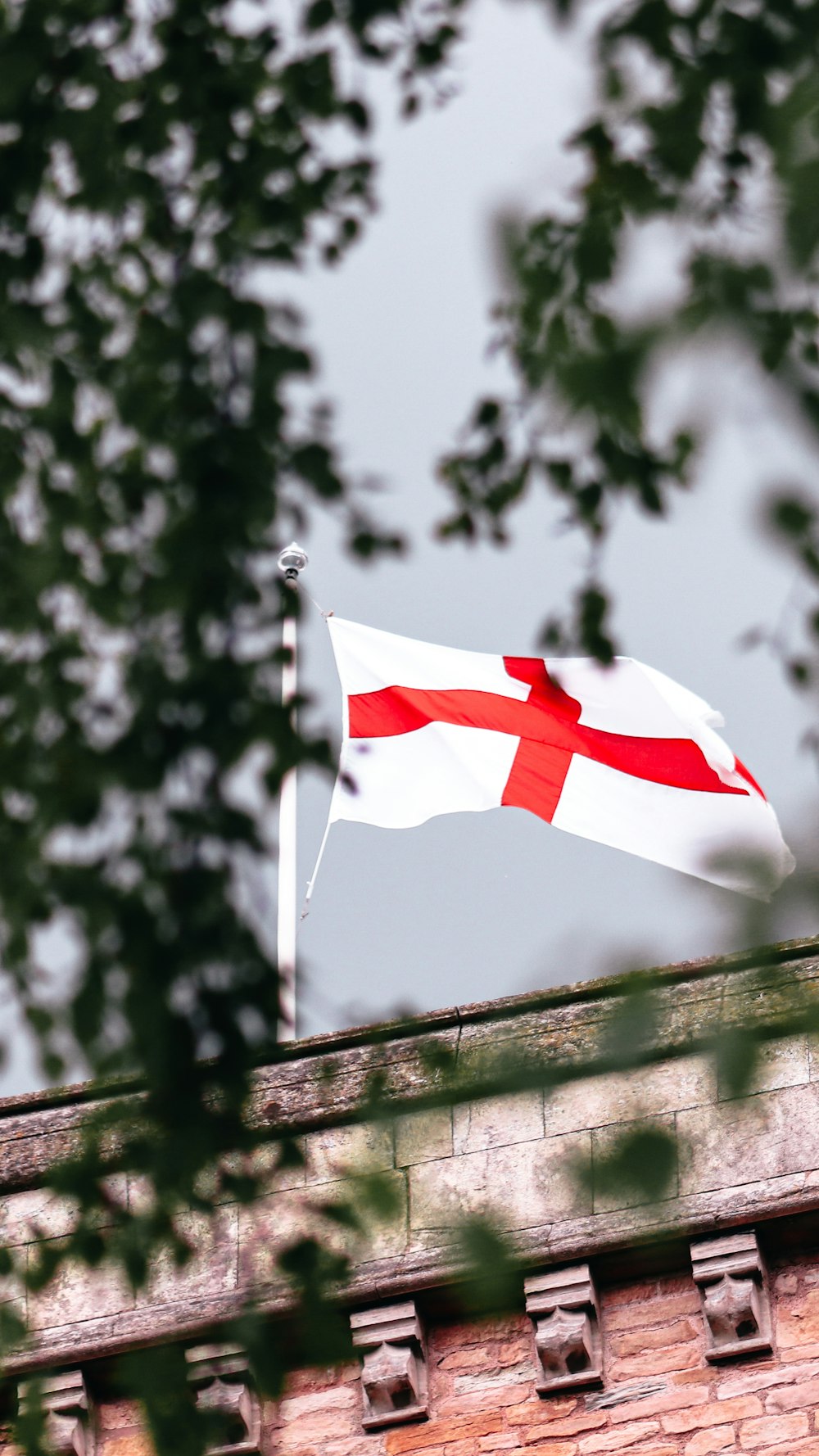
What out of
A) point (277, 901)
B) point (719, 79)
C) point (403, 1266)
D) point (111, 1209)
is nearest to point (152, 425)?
point (719, 79)

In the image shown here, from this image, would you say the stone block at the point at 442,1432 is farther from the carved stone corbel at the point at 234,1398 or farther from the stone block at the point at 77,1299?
the stone block at the point at 77,1299

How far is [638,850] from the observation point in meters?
10.9

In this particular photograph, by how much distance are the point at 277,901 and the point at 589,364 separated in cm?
692

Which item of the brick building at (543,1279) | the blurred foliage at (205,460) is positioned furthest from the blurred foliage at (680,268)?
the brick building at (543,1279)

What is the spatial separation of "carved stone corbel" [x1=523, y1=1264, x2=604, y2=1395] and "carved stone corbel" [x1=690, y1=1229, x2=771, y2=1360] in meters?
0.35

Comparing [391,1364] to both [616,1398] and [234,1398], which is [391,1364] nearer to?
[234,1398]

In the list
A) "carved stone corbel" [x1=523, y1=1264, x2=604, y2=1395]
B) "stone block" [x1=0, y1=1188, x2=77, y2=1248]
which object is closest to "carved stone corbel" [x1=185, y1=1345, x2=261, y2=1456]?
"stone block" [x1=0, y1=1188, x2=77, y2=1248]

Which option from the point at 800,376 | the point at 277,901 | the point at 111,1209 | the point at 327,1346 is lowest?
the point at 327,1346

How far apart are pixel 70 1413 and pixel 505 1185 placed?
158 centimetres

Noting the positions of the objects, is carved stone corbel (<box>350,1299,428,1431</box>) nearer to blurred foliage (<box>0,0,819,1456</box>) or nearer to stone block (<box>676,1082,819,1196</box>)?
stone block (<box>676,1082,819,1196</box>)

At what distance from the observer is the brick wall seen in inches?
286

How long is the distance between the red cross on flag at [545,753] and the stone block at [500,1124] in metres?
2.69

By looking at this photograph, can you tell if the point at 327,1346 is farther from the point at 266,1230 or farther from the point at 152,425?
the point at 266,1230

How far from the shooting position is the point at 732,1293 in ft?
24.2
